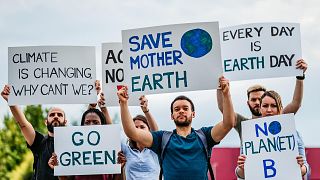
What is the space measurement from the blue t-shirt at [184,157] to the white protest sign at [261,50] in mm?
1550

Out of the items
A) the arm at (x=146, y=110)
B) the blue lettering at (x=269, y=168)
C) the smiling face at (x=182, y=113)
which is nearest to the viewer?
the smiling face at (x=182, y=113)

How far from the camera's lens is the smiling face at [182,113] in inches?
288

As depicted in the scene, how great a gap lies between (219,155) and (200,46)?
6246mm

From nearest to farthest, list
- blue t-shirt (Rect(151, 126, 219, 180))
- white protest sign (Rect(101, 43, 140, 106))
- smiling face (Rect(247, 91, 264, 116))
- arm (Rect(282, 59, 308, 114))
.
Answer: blue t-shirt (Rect(151, 126, 219, 180)), smiling face (Rect(247, 91, 264, 116)), arm (Rect(282, 59, 308, 114)), white protest sign (Rect(101, 43, 140, 106))

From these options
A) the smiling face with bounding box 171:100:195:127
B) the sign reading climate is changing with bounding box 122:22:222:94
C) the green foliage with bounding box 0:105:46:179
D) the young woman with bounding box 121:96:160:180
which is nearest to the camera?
the smiling face with bounding box 171:100:195:127

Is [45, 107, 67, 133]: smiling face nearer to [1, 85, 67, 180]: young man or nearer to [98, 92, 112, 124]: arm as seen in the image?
[1, 85, 67, 180]: young man

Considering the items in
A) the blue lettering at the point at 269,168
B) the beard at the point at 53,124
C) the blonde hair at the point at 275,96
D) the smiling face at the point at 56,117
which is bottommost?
the blue lettering at the point at 269,168

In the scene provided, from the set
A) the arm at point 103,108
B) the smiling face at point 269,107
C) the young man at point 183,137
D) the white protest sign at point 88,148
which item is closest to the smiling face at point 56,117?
the white protest sign at point 88,148

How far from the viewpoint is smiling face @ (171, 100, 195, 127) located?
24.0 feet

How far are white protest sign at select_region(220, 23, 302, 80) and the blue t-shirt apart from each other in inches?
61.0

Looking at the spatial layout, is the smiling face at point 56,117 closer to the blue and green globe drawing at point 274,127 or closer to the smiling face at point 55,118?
the smiling face at point 55,118

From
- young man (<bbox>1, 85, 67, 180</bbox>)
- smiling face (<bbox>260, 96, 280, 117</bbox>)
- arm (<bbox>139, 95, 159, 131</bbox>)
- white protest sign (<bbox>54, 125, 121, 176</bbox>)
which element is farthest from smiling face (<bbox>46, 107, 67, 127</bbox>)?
smiling face (<bbox>260, 96, 280, 117</bbox>)

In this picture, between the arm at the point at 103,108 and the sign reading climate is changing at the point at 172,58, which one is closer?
the sign reading climate is changing at the point at 172,58

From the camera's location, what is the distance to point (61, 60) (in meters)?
9.09
